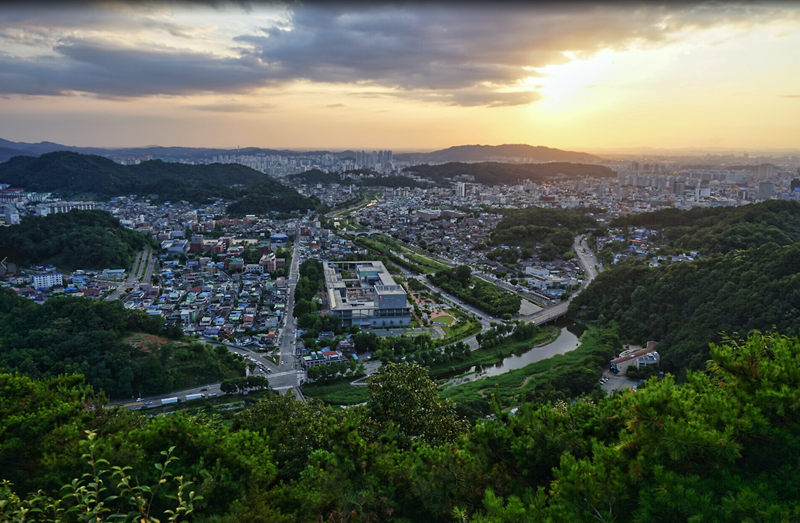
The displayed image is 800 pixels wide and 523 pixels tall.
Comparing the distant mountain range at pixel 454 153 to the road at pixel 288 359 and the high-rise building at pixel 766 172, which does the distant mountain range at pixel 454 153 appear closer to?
the high-rise building at pixel 766 172

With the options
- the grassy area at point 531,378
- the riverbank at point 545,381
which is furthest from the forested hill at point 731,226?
the grassy area at point 531,378

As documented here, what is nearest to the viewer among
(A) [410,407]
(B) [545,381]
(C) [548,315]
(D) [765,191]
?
(A) [410,407]

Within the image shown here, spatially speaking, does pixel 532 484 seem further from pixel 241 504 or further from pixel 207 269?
pixel 207 269

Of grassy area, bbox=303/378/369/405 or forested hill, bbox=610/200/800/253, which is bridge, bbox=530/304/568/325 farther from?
forested hill, bbox=610/200/800/253

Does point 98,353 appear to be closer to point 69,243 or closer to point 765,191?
point 69,243

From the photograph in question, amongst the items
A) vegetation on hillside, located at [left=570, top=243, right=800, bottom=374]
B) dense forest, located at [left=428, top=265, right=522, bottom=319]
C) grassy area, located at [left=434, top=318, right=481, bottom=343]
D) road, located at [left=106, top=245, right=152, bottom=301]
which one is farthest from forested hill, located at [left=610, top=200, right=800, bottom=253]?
road, located at [left=106, top=245, right=152, bottom=301]

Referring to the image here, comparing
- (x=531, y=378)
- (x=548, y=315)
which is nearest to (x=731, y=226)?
(x=548, y=315)
